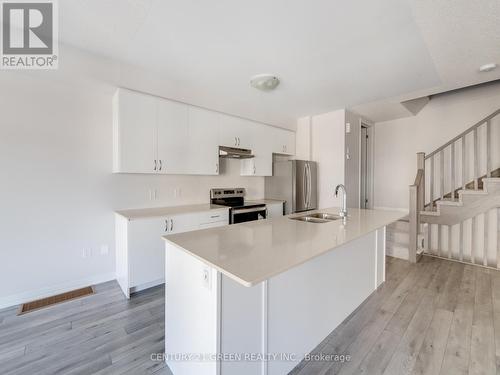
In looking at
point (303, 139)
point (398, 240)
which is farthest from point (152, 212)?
point (398, 240)

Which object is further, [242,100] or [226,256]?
[242,100]

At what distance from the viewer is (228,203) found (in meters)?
3.68

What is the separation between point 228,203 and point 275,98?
1821mm

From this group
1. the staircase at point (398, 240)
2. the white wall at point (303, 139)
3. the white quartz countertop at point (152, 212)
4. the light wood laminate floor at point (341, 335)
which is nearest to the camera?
the light wood laminate floor at point (341, 335)

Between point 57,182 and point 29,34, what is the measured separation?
1.43 metres

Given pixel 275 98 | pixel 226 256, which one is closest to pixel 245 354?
pixel 226 256

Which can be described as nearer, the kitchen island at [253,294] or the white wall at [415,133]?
the kitchen island at [253,294]

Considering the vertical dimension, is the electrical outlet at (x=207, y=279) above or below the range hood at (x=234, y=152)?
below

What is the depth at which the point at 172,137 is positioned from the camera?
3.01 meters

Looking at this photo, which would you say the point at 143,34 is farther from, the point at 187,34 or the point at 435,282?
the point at 435,282

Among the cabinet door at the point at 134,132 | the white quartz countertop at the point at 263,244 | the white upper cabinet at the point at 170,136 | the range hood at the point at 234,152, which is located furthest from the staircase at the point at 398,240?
the cabinet door at the point at 134,132

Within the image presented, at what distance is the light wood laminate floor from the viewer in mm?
1618

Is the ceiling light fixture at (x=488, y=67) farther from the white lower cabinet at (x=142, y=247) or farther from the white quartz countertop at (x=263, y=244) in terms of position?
the white lower cabinet at (x=142, y=247)

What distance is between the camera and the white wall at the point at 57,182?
2326 millimetres
